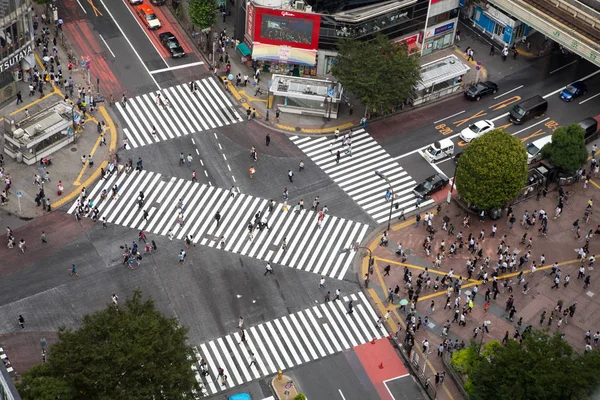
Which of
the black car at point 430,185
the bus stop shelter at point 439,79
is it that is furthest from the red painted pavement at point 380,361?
the bus stop shelter at point 439,79

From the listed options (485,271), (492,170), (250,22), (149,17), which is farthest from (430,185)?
(149,17)

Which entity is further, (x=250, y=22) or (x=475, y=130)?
(x=250, y=22)

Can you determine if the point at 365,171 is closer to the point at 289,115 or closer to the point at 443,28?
the point at 289,115

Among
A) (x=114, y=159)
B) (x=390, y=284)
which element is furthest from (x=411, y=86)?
(x=114, y=159)

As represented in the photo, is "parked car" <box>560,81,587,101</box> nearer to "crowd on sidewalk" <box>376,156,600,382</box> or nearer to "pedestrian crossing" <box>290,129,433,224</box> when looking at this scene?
"crowd on sidewalk" <box>376,156,600,382</box>

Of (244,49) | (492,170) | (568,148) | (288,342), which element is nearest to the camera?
(288,342)

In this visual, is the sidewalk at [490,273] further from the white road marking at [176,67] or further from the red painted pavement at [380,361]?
the white road marking at [176,67]
